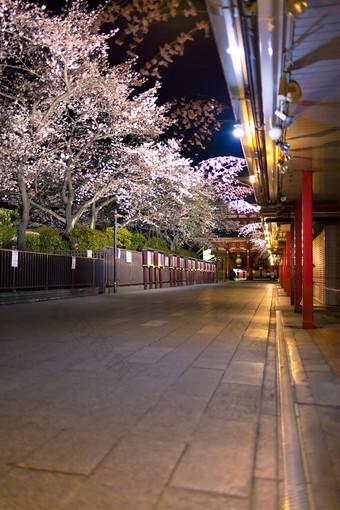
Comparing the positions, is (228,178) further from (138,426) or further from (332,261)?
(138,426)

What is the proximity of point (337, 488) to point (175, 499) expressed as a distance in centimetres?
96

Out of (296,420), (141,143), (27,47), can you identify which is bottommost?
(296,420)

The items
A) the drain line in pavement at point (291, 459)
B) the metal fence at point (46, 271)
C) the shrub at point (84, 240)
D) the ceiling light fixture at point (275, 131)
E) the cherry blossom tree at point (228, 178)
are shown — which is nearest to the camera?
the drain line in pavement at point (291, 459)

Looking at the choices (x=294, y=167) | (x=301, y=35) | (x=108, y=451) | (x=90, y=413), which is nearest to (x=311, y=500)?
(x=108, y=451)

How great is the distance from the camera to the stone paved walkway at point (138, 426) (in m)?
2.51

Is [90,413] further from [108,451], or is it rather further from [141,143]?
[141,143]

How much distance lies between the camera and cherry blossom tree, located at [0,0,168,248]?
19641 millimetres

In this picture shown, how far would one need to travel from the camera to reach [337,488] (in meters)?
2.58

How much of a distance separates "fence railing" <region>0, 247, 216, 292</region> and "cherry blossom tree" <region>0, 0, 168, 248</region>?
122 inches

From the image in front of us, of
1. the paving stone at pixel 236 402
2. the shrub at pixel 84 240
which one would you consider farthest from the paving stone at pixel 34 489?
the shrub at pixel 84 240

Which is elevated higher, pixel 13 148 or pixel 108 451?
pixel 13 148

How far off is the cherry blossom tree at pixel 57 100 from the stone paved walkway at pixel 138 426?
523 inches

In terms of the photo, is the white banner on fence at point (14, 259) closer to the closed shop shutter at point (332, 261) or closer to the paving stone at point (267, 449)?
the closed shop shutter at point (332, 261)

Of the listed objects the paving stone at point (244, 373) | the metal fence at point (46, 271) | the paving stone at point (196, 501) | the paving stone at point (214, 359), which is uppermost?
the metal fence at point (46, 271)
